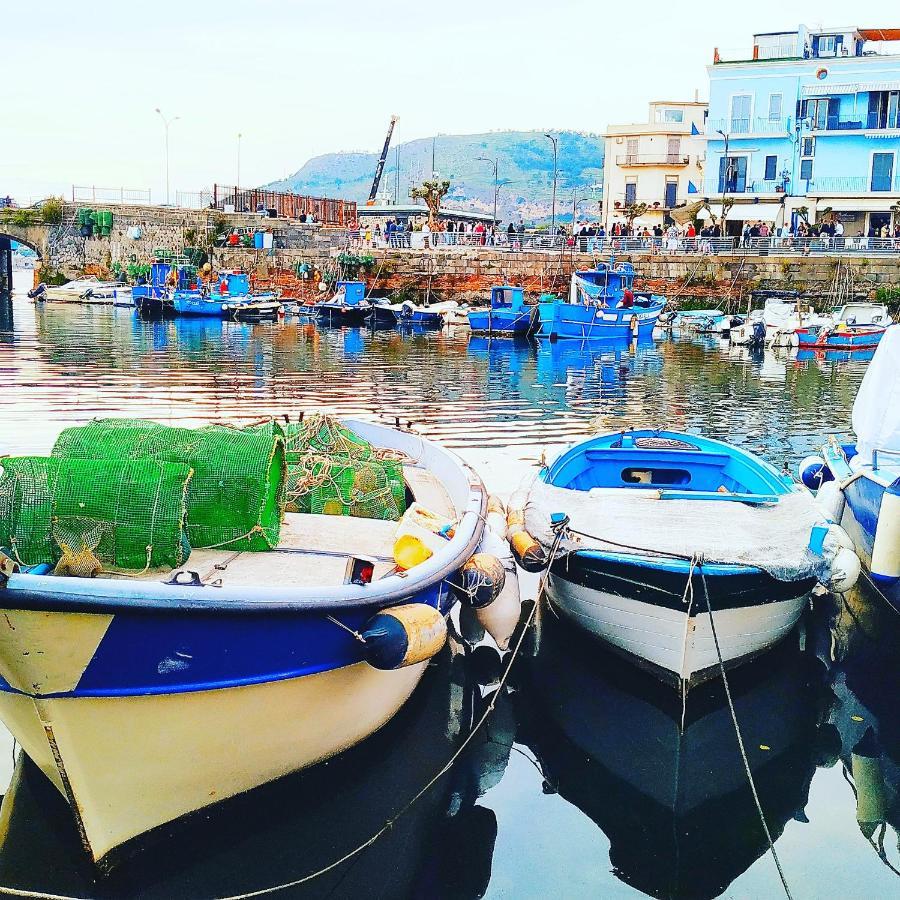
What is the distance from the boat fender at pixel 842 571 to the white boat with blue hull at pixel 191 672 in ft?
11.1

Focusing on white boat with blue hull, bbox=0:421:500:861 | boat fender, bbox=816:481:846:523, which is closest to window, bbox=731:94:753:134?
boat fender, bbox=816:481:846:523

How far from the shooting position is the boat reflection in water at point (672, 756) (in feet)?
19.4

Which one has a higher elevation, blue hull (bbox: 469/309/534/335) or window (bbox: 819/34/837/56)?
window (bbox: 819/34/837/56)

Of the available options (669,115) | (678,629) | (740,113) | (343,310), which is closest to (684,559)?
(678,629)

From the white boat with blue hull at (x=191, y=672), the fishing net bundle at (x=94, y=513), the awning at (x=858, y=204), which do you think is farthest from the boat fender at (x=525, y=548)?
the awning at (x=858, y=204)

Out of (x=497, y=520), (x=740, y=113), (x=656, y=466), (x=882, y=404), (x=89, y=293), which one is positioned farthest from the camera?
(x=89, y=293)

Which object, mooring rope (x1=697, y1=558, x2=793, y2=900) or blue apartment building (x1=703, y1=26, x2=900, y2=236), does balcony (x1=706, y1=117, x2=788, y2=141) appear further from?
mooring rope (x1=697, y1=558, x2=793, y2=900)

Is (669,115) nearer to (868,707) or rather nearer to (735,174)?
(735,174)

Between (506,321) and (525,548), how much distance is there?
3232cm

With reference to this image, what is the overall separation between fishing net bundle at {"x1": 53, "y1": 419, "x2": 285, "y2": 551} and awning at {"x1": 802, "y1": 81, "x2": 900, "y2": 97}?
52.8 m

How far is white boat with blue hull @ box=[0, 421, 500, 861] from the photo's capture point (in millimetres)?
5051

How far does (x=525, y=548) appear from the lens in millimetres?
8117

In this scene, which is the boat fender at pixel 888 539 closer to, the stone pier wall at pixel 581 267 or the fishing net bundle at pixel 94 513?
the fishing net bundle at pixel 94 513

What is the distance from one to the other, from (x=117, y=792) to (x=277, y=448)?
2433mm
